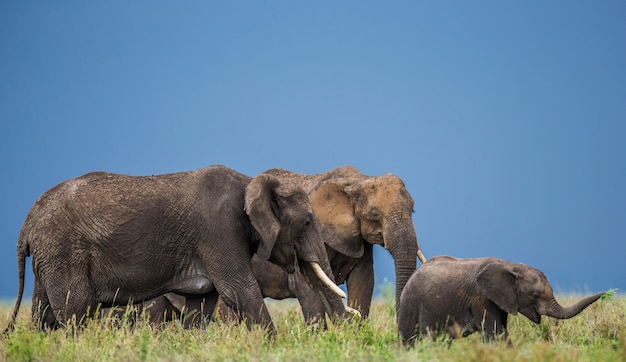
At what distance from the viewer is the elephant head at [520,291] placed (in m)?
11.1

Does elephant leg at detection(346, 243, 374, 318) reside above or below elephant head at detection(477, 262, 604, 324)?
above

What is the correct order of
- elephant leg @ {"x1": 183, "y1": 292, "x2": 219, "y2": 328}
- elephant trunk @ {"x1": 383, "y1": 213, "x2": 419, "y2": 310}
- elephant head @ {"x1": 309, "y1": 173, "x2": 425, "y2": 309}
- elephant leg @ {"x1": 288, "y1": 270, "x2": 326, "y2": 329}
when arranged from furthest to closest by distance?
elephant head @ {"x1": 309, "y1": 173, "x2": 425, "y2": 309} → elephant trunk @ {"x1": 383, "y1": 213, "x2": 419, "y2": 310} → elephant leg @ {"x1": 288, "y1": 270, "x2": 326, "y2": 329} → elephant leg @ {"x1": 183, "y1": 292, "x2": 219, "y2": 328}

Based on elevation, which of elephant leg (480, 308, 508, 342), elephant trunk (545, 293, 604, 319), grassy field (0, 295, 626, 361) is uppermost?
elephant trunk (545, 293, 604, 319)

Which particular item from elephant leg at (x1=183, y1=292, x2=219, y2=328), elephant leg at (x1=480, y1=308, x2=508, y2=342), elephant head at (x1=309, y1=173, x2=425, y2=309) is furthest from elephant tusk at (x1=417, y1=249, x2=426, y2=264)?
elephant leg at (x1=480, y1=308, x2=508, y2=342)

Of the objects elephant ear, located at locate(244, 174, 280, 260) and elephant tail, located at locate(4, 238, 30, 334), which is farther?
elephant tail, located at locate(4, 238, 30, 334)

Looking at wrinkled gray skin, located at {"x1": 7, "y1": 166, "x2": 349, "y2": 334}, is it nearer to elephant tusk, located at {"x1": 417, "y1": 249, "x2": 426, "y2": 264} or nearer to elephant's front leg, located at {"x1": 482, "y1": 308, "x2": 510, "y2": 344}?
elephant's front leg, located at {"x1": 482, "y1": 308, "x2": 510, "y2": 344}

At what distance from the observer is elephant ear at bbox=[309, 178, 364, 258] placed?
15.6 metres

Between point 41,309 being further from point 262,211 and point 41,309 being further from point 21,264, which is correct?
point 262,211

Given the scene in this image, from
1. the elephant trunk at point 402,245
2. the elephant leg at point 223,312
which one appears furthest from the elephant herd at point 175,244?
the elephant leg at point 223,312

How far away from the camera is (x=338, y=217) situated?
15672mm

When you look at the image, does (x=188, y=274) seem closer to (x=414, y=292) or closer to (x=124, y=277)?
(x=124, y=277)

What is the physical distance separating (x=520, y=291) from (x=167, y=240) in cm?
426

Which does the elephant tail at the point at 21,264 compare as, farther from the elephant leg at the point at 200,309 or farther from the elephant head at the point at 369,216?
the elephant head at the point at 369,216

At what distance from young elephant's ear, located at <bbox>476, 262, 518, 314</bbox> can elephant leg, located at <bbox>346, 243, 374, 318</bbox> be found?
4304mm
